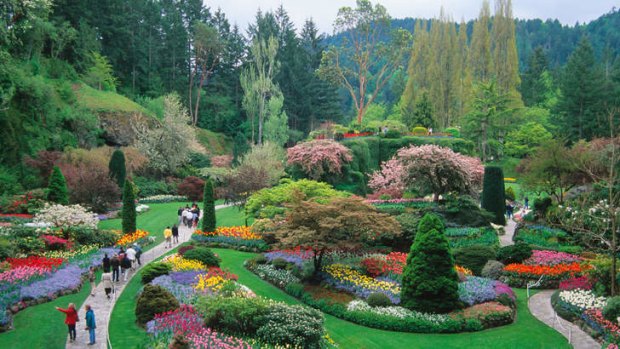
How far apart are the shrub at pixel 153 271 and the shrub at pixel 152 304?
11.9 feet

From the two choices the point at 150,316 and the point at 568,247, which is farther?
the point at 568,247

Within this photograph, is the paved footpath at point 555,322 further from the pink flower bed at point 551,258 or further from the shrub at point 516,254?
the shrub at point 516,254

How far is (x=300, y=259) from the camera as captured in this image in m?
21.5

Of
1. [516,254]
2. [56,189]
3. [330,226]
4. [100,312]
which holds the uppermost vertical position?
[56,189]

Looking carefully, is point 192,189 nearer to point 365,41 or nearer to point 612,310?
point 365,41

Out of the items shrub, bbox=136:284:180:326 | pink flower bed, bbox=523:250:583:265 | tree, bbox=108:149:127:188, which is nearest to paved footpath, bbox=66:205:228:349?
shrub, bbox=136:284:180:326

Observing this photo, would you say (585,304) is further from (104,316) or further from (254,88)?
(254,88)

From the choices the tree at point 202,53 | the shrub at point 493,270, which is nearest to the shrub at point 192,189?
the tree at point 202,53

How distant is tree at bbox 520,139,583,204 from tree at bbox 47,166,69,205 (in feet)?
88.6

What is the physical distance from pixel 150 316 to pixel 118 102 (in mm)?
37458

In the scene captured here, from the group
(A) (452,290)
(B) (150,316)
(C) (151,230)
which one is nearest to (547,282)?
(A) (452,290)

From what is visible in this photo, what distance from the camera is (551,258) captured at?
22.0m

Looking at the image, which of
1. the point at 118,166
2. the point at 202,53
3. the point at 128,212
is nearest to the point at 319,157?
the point at 128,212

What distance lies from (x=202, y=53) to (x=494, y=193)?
4593cm
